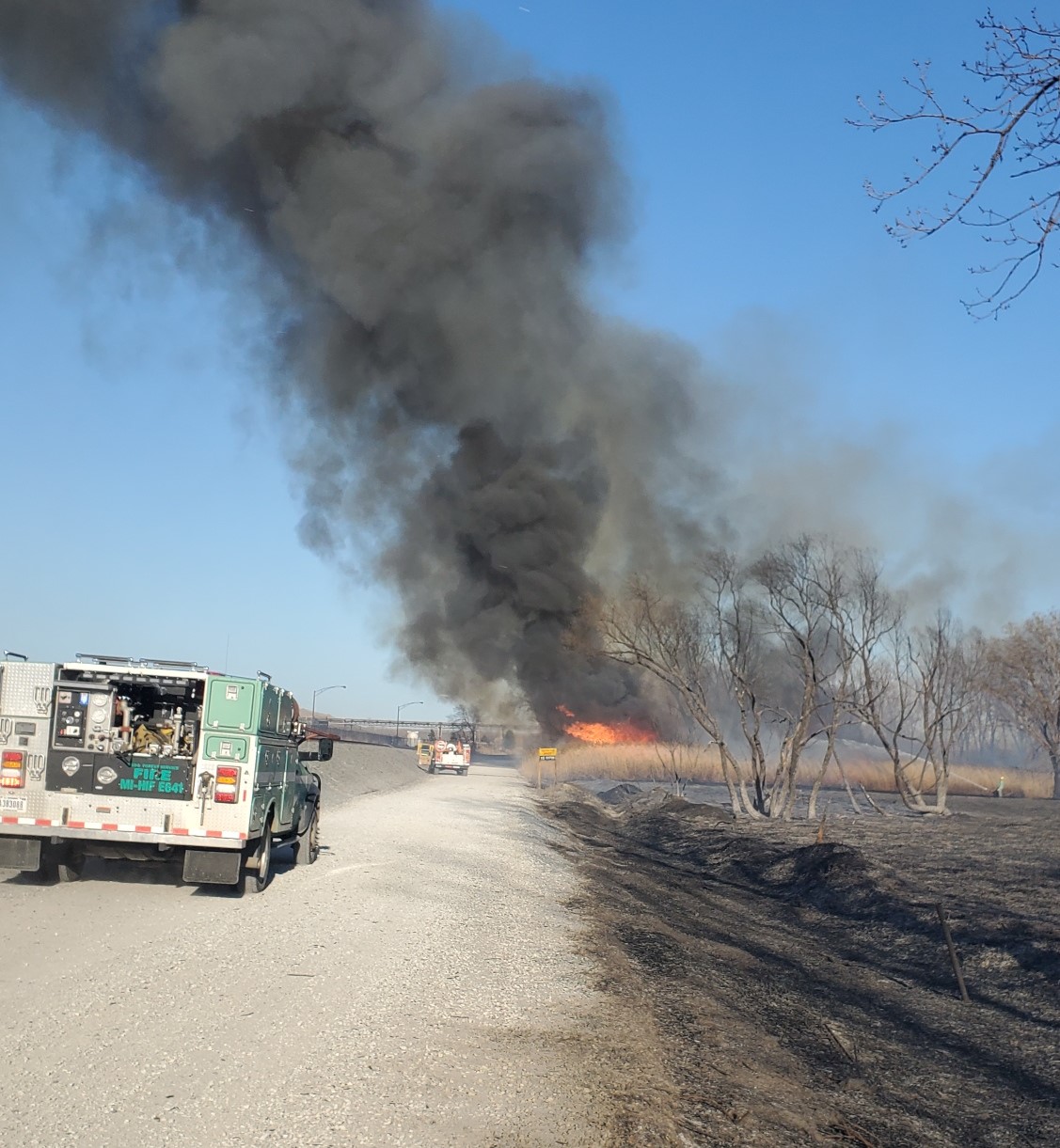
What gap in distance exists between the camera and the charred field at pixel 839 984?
250 inches

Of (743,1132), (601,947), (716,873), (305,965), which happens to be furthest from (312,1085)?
(716,873)

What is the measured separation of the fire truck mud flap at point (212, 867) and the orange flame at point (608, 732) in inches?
1482

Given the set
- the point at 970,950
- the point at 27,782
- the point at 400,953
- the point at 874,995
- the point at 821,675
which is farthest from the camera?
the point at 821,675

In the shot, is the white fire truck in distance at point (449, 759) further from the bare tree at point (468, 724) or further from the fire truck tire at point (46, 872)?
the fire truck tire at point (46, 872)

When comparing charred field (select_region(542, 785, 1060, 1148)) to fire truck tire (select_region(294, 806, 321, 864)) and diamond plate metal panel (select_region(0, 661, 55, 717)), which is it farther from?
diamond plate metal panel (select_region(0, 661, 55, 717))

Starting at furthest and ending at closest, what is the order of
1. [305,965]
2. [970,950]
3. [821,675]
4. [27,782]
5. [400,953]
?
[821,675] < [970,950] < [27,782] < [400,953] < [305,965]

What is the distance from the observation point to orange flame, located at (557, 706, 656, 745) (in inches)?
1988

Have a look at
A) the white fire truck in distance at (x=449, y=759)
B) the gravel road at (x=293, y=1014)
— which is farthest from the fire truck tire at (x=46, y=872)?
the white fire truck in distance at (x=449, y=759)

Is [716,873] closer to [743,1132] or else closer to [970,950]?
[970,950]

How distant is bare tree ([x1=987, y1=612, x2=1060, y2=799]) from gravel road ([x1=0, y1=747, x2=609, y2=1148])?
1760 inches

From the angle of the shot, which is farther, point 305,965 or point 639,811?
point 639,811

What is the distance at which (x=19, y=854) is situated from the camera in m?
11.3

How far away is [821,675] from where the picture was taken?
111 feet

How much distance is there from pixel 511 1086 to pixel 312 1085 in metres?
1.08
